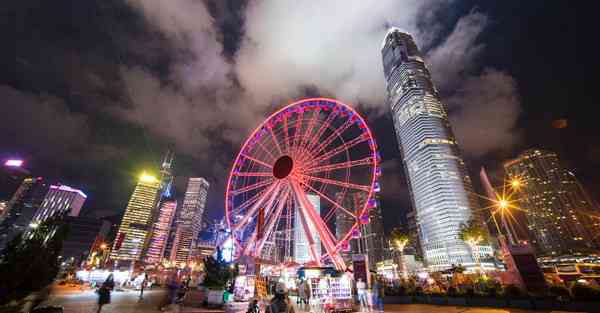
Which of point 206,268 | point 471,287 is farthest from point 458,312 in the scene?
point 206,268

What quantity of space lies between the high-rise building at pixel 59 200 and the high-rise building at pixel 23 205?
122 inches

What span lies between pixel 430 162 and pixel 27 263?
10774cm

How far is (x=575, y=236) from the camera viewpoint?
127812 millimetres

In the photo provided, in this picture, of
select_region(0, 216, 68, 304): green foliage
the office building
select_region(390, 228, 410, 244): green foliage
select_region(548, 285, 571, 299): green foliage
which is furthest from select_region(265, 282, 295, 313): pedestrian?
the office building

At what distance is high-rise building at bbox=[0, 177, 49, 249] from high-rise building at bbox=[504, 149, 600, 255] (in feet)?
799

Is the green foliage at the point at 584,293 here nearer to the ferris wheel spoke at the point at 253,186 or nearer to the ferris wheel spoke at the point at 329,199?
the ferris wheel spoke at the point at 329,199

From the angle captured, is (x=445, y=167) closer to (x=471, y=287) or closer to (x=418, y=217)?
(x=418, y=217)

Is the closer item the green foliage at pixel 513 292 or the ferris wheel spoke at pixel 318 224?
the green foliage at pixel 513 292

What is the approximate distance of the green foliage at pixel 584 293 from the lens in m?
12.4

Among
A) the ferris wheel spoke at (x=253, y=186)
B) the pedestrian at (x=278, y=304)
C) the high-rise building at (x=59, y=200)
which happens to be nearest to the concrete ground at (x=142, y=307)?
the pedestrian at (x=278, y=304)

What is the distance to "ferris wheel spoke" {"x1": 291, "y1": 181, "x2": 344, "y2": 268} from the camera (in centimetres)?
2530

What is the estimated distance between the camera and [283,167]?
2942 centimetres

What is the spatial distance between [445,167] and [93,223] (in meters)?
165

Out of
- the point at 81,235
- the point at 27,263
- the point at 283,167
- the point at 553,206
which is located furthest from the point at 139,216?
the point at 553,206
